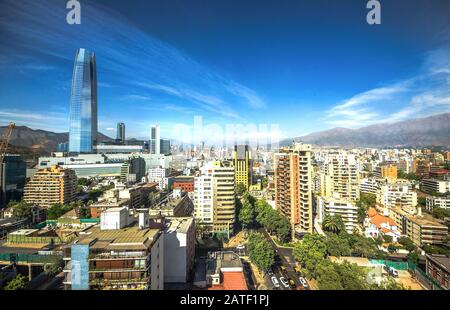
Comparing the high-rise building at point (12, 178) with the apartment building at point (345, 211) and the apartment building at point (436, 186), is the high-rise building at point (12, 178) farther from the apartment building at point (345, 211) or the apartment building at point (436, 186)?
the apartment building at point (436, 186)

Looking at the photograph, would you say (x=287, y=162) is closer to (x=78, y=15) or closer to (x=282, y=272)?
(x=282, y=272)

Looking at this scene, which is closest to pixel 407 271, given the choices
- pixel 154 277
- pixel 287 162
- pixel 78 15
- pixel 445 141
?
pixel 445 141

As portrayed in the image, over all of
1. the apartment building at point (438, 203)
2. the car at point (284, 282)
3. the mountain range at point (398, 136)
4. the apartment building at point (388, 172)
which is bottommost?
the car at point (284, 282)

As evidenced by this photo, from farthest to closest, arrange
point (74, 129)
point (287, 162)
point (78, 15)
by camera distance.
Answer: point (74, 129) < point (287, 162) < point (78, 15)

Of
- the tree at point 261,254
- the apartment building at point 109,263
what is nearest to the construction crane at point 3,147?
the apartment building at point 109,263

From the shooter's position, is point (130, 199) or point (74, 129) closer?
point (130, 199)

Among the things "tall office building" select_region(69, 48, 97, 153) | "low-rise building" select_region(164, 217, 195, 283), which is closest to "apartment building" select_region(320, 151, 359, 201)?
"low-rise building" select_region(164, 217, 195, 283)

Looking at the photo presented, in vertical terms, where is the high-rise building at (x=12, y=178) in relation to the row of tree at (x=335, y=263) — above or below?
above
